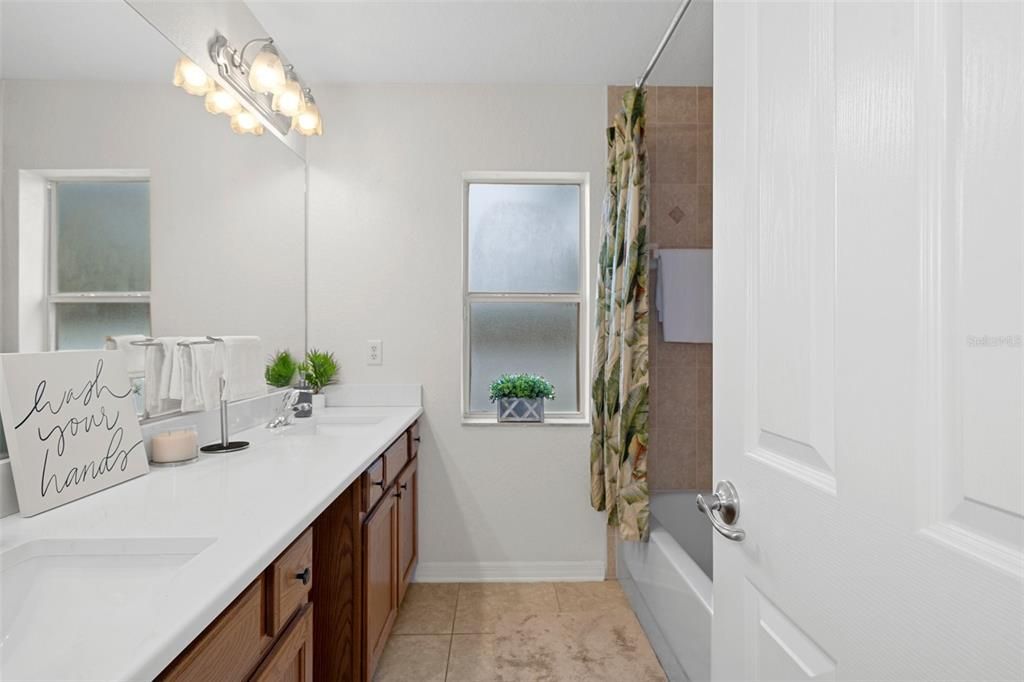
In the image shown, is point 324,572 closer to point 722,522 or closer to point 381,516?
point 381,516

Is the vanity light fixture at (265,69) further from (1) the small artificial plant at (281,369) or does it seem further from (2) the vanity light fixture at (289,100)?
(1) the small artificial plant at (281,369)

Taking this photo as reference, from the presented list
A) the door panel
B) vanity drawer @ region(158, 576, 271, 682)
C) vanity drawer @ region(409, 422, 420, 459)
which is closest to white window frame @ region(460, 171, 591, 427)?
vanity drawer @ region(409, 422, 420, 459)

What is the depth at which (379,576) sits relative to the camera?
68.0 inches

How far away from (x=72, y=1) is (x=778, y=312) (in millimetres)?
1642

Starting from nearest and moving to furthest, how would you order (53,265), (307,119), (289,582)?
(289,582) → (53,265) → (307,119)

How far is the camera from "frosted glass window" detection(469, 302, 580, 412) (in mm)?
2750

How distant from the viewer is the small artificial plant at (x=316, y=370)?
2.48 metres

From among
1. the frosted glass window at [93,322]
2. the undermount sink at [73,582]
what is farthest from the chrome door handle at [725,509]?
the frosted glass window at [93,322]

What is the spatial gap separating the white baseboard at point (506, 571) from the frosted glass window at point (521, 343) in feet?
2.51

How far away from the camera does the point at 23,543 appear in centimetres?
85

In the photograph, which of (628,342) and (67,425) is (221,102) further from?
(628,342)

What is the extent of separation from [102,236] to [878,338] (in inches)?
61.9

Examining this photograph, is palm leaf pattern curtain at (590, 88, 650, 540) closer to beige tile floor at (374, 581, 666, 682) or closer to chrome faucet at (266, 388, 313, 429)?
beige tile floor at (374, 581, 666, 682)

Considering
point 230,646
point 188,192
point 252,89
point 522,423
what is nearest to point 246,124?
point 252,89
